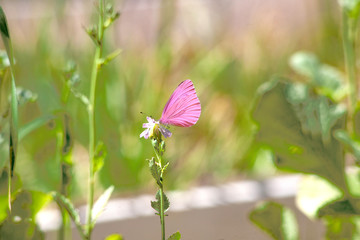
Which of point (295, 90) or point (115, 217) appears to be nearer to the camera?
point (295, 90)

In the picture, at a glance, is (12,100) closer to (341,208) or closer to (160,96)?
(341,208)

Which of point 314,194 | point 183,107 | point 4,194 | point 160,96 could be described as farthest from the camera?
point 160,96

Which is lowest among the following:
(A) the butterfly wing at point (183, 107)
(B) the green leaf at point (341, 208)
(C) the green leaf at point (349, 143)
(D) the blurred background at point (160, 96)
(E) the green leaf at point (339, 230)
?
(E) the green leaf at point (339, 230)

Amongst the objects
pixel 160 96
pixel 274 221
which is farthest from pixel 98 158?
pixel 160 96

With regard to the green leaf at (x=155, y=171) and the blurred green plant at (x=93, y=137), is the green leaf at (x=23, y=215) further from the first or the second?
the green leaf at (x=155, y=171)

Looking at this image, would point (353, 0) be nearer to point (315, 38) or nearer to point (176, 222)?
point (176, 222)

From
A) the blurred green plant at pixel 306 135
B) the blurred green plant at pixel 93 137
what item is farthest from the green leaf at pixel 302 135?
the blurred green plant at pixel 93 137

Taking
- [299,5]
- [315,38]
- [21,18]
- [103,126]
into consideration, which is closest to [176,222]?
[103,126]
